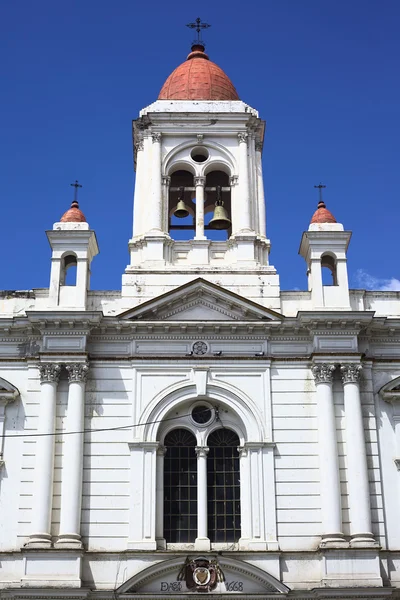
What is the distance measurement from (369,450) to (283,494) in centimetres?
280

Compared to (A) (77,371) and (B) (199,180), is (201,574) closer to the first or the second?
(A) (77,371)

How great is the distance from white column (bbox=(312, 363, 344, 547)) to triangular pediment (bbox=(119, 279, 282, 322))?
2198mm

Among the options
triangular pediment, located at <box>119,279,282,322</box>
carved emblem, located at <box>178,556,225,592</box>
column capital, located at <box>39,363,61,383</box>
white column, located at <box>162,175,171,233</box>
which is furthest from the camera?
white column, located at <box>162,175,171,233</box>

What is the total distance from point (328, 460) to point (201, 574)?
4.61 meters

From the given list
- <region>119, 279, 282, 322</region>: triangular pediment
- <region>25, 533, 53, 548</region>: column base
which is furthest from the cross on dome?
<region>25, 533, 53, 548</region>: column base

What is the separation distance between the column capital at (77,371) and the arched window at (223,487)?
4028 mm

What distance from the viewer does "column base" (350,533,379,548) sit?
82.2 ft

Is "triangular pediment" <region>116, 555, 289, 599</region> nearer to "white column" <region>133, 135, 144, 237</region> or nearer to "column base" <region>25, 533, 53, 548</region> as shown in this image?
"column base" <region>25, 533, 53, 548</region>

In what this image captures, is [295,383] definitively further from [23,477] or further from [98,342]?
[23,477]

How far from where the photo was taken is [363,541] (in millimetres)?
25109

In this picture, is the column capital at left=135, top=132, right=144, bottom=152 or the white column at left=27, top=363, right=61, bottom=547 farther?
the column capital at left=135, top=132, right=144, bottom=152

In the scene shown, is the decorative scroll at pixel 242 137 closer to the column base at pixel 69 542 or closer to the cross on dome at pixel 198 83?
the cross on dome at pixel 198 83

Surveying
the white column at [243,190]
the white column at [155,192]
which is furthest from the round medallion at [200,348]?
the white column at [243,190]

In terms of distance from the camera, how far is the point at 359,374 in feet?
88.9
